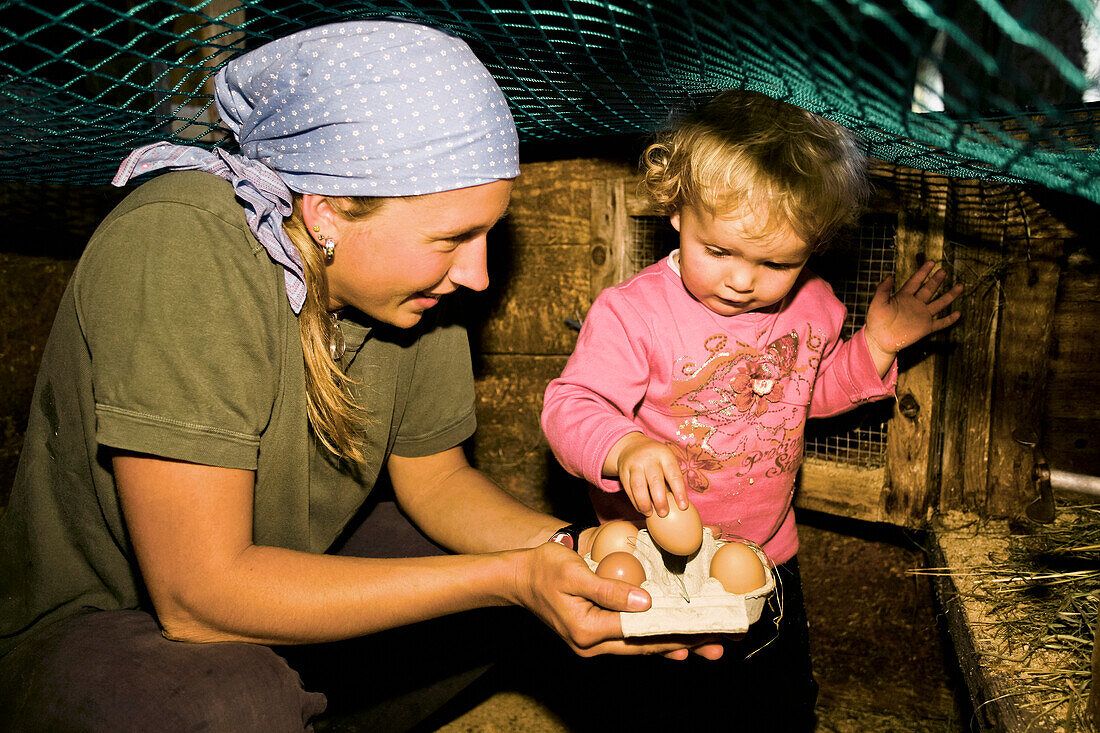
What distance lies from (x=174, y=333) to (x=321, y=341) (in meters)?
0.25

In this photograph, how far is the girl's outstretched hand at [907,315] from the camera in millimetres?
1614

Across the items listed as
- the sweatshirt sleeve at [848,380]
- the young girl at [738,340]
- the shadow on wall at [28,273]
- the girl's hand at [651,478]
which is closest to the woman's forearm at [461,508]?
the young girl at [738,340]

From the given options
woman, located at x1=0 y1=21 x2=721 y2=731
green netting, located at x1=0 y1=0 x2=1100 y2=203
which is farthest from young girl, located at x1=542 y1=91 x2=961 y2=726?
woman, located at x1=0 y1=21 x2=721 y2=731

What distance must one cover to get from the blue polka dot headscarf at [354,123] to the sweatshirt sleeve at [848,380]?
924mm

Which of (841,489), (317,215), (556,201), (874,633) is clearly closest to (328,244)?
(317,215)

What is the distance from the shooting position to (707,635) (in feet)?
4.14

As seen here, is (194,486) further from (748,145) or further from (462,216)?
(748,145)

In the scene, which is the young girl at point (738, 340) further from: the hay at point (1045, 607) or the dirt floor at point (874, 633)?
the dirt floor at point (874, 633)

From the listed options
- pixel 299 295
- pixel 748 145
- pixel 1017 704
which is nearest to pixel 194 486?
pixel 299 295

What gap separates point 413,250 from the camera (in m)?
1.20

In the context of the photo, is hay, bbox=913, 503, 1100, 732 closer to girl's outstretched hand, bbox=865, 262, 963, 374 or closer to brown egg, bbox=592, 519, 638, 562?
girl's outstretched hand, bbox=865, 262, 963, 374

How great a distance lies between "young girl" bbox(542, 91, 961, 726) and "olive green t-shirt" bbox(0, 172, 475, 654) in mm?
502

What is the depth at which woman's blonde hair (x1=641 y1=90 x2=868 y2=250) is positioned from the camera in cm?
134

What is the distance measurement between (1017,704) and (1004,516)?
2.15ft
